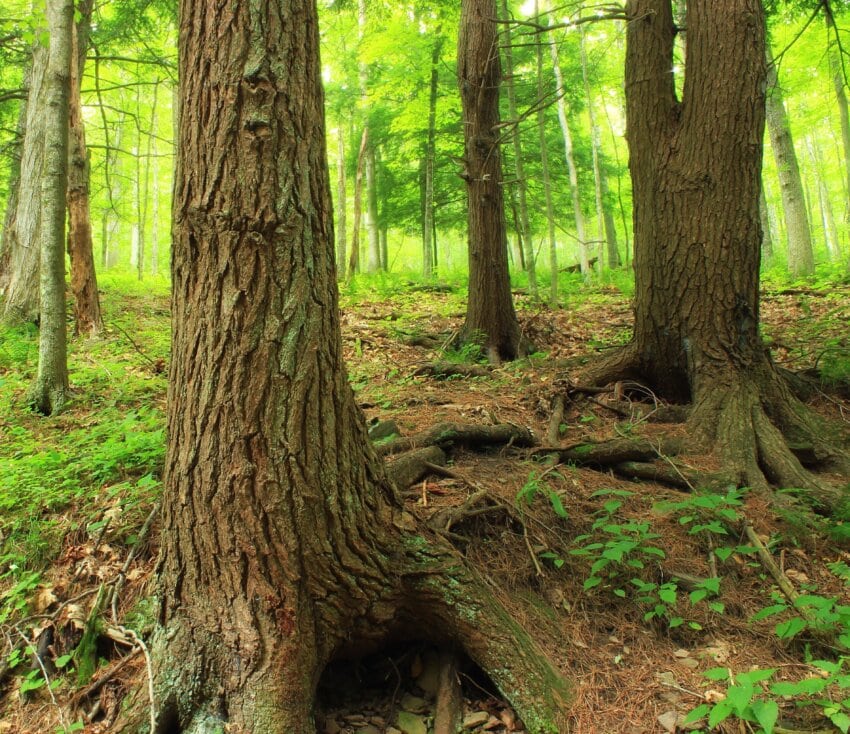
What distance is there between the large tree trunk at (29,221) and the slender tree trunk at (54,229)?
340 cm

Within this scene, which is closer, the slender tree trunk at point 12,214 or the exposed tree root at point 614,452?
the exposed tree root at point 614,452

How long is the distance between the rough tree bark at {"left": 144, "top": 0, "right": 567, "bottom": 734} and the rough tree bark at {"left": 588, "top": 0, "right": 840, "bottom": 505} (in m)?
2.90

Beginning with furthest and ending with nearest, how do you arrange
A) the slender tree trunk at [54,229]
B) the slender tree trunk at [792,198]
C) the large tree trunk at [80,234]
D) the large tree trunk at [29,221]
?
the slender tree trunk at [792,198], the large tree trunk at [29,221], the large tree trunk at [80,234], the slender tree trunk at [54,229]

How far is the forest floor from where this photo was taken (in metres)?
2.40

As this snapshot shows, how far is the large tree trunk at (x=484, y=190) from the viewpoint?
696 centimetres

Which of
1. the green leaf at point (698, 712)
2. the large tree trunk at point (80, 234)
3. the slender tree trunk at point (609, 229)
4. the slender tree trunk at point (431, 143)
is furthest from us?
the slender tree trunk at point (609, 229)

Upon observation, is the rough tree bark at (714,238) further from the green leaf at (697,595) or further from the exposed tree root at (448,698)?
the exposed tree root at (448,698)

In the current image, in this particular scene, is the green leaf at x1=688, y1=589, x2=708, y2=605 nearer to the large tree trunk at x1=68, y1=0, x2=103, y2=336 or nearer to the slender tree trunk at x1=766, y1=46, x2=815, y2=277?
the large tree trunk at x1=68, y1=0, x2=103, y2=336

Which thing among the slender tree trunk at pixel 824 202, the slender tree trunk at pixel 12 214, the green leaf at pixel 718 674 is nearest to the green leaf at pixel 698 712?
the green leaf at pixel 718 674

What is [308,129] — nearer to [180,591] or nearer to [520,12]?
[180,591]

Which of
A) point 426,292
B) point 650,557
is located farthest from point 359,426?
point 426,292

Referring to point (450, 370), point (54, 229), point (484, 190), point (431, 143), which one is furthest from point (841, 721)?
point (431, 143)

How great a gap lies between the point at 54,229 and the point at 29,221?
3.89 metres

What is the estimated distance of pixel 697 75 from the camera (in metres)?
4.48
